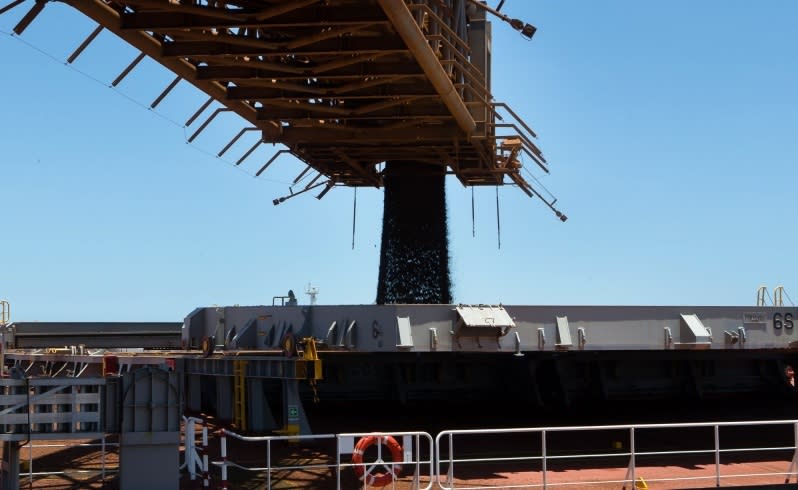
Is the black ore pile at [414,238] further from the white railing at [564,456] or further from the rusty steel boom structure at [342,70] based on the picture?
the white railing at [564,456]

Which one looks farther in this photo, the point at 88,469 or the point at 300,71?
the point at 300,71

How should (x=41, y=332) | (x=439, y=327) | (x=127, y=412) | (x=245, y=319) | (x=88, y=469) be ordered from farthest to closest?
(x=41, y=332), (x=245, y=319), (x=439, y=327), (x=88, y=469), (x=127, y=412)

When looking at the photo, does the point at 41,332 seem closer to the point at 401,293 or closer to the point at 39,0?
the point at 401,293

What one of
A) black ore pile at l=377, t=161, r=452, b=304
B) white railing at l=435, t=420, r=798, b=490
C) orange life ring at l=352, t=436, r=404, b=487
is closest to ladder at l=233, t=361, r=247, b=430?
white railing at l=435, t=420, r=798, b=490

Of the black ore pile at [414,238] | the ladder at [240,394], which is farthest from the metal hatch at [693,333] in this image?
the black ore pile at [414,238]

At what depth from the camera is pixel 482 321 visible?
18656 millimetres

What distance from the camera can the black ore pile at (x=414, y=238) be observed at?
92.0ft

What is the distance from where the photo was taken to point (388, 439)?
14664mm

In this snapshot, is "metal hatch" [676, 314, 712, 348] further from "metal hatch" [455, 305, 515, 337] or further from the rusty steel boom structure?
the rusty steel boom structure

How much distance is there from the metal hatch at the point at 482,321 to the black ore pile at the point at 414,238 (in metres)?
8.96

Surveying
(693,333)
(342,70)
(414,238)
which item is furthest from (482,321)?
(414,238)

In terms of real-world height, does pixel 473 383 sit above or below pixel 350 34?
below

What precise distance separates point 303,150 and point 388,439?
14.1 m

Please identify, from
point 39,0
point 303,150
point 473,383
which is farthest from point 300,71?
point 473,383
